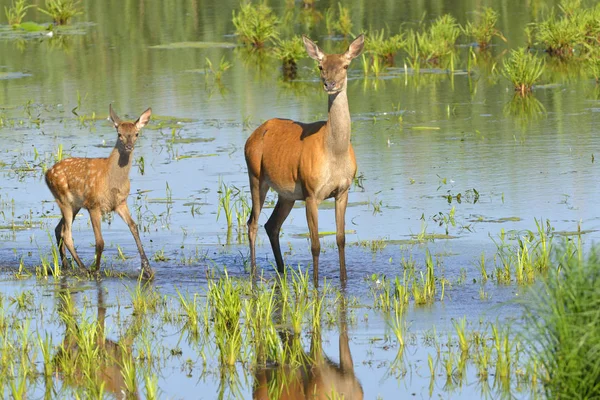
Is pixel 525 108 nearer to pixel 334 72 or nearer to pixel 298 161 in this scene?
pixel 298 161

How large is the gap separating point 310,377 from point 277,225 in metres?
3.97

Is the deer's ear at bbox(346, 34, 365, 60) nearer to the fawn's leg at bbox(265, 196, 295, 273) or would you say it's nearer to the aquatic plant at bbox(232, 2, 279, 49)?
the fawn's leg at bbox(265, 196, 295, 273)

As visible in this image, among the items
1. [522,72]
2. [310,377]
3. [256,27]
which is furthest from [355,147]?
[256,27]

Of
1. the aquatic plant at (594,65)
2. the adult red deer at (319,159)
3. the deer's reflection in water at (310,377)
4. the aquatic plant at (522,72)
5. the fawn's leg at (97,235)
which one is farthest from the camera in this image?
the aquatic plant at (594,65)

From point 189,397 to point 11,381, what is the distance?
3.68 feet

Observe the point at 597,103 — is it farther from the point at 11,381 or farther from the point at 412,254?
the point at 11,381

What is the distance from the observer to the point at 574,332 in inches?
269

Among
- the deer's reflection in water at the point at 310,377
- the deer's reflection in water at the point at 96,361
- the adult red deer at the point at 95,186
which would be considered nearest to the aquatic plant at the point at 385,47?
the adult red deer at the point at 95,186

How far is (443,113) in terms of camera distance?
63.6 ft

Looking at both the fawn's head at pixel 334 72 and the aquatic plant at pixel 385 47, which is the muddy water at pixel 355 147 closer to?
the aquatic plant at pixel 385 47

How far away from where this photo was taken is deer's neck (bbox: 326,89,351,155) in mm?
11078

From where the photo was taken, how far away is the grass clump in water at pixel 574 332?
21.9ft

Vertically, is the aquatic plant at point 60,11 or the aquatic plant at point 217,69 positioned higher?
the aquatic plant at point 60,11

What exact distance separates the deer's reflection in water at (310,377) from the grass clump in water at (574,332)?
1.32m
